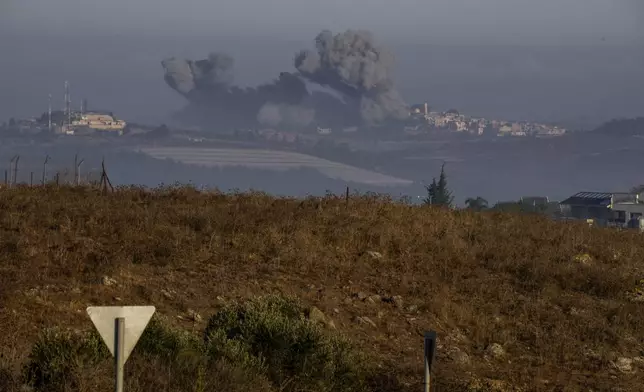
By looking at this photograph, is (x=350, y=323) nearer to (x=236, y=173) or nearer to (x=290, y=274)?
(x=290, y=274)

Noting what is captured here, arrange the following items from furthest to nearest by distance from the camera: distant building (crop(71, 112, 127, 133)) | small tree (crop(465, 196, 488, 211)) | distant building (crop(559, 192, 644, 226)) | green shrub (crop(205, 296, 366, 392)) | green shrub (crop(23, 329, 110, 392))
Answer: distant building (crop(71, 112, 127, 133)), distant building (crop(559, 192, 644, 226)), small tree (crop(465, 196, 488, 211)), green shrub (crop(205, 296, 366, 392)), green shrub (crop(23, 329, 110, 392))

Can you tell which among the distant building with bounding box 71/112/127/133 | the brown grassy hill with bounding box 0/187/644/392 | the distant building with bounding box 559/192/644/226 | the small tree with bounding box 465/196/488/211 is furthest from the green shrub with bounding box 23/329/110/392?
the distant building with bounding box 71/112/127/133

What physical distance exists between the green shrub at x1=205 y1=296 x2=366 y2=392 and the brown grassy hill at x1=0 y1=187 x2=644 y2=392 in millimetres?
1269

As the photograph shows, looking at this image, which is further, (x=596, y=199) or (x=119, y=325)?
(x=596, y=199)

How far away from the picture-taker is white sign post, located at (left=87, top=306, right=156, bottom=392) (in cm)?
783

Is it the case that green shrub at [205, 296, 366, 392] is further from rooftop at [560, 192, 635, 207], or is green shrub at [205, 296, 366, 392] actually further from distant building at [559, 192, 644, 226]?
rooftop at [560, 192, 635, 207]

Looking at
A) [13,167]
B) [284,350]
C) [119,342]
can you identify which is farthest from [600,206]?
[119,342]

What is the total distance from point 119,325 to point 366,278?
9.11 metres

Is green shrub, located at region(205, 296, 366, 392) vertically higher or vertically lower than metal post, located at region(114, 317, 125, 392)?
lower

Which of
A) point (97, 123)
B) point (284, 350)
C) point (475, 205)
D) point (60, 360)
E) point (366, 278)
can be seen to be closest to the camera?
point (60, 360)

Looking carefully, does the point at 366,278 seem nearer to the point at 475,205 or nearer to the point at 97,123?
the point at 475,205

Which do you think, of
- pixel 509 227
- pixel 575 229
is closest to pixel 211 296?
pixel 509 227

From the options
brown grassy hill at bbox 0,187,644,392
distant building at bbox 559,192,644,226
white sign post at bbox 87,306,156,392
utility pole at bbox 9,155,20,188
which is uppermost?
white sign post at bbox 87,306,156,392

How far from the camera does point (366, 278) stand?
54.5 ft
